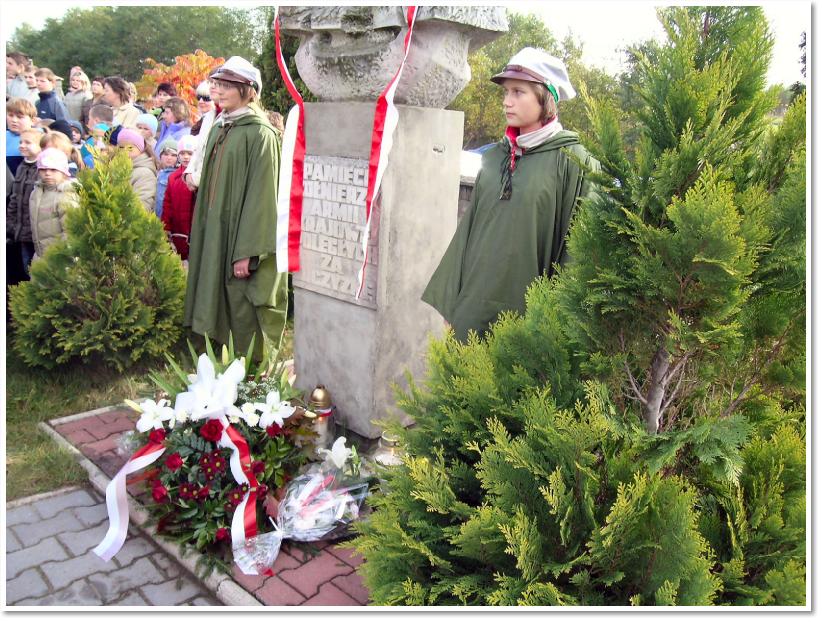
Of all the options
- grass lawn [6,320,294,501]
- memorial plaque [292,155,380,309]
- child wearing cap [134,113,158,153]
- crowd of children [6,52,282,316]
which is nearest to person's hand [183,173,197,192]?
crowd of children [6,52,282,316]

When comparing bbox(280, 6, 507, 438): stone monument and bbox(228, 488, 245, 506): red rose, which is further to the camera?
bbox(280, 6, 507, 438): stone monument

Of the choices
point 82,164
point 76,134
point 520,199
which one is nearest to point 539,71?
point 520,199

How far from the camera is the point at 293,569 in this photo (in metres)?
2.95

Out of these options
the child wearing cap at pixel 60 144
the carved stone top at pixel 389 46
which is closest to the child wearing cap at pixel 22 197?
the child wearing cap at pixel 60 144

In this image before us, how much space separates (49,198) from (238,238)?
6.66 ft

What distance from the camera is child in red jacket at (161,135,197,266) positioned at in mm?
5203

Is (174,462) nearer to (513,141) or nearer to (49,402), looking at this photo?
(49,402)

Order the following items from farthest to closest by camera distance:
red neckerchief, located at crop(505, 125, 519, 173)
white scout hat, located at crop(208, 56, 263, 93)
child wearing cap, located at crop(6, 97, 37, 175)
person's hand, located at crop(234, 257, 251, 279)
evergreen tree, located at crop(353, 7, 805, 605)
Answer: child wearing cap, located at crop(6, 97, 37, 175) → person's hand, located at crop(234, 257, 251, 279) → white scout hat, located at crop(208, 56, 263, 93) → red neckerchief, located at crop(505, 125, 519, 173) → evergreen tree, located at crop(353, 7, 805, 605)

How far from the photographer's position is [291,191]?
3.99 meters

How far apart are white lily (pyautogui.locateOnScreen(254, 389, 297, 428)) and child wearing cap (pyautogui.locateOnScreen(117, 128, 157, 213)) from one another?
3.23 meters

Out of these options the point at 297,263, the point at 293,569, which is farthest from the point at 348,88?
the point at 293,569

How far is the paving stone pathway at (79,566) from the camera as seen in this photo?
279cm

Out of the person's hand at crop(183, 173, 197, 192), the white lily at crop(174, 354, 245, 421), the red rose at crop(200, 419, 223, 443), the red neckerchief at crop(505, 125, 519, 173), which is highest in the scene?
the red neckerchief at crop(505, 125, 519, 173)

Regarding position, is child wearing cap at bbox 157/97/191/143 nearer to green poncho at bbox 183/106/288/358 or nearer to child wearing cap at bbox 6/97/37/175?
child wearing cap at bbox 6/97/37/175
